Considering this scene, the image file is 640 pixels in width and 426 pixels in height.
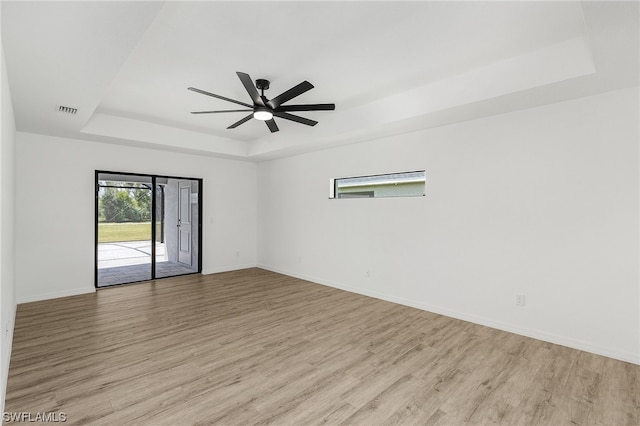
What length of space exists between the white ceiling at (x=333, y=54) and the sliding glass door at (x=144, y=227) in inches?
68.6

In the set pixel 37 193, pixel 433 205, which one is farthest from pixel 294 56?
pixel 37 193

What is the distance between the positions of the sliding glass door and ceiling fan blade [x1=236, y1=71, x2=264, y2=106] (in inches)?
145

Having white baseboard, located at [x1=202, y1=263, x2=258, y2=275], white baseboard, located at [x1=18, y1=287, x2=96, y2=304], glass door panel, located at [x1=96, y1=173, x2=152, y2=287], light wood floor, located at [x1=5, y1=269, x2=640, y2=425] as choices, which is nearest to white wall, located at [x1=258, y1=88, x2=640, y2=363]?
light wood floor, located at [x1=5, y1=269, x2=640, y2=425]

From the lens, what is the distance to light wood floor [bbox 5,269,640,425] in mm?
2150

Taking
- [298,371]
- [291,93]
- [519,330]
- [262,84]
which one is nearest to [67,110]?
[262,84]

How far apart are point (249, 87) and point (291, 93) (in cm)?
39

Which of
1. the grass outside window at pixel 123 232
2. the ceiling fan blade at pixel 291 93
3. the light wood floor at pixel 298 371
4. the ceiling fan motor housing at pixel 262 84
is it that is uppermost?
the ceiling fan motor housing at pixel 262 84

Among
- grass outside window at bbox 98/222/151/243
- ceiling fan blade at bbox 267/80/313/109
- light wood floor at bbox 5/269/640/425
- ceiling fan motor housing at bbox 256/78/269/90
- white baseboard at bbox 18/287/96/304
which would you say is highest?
ceiling fan motor housing at bbox 256/78/269/90

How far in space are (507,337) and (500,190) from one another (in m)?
1.62

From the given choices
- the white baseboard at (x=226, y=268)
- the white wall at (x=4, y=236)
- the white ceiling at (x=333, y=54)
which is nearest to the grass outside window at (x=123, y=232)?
the white baseboard at (x=226, y=268)

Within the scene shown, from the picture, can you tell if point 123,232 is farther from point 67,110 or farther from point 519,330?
point 519,330

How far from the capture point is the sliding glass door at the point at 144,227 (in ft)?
18.7

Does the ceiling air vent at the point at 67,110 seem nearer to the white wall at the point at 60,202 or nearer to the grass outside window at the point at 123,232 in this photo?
the white wall at the point at 60,202

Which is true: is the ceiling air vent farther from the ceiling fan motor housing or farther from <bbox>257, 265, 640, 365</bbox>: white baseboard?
<bbox>257, 265, 640, 365</bbox>: white baseboard
